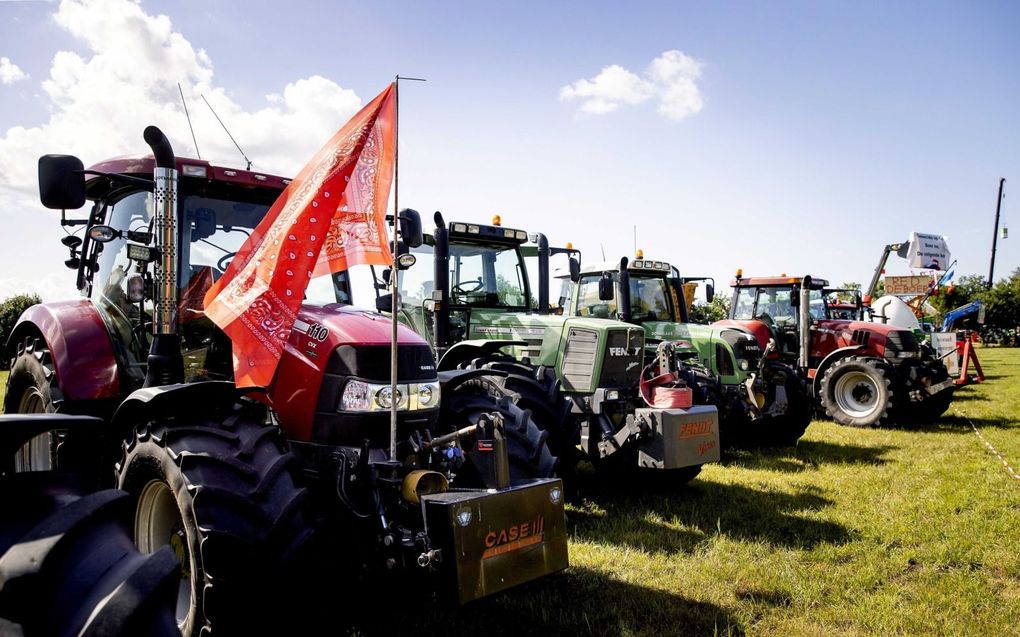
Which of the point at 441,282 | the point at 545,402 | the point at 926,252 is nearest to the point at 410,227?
the point at 545,402

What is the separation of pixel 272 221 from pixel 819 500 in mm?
5179

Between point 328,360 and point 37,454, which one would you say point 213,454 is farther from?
point 37,454

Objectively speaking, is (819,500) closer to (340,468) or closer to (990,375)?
(340,468)

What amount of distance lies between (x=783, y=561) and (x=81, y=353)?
4447mm

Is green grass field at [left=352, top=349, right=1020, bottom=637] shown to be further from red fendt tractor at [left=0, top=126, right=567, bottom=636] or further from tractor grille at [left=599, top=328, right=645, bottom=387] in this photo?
tractor grille at [left=599, top=328, right=645, bottom=387]

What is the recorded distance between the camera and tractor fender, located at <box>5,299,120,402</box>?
3.77 metres

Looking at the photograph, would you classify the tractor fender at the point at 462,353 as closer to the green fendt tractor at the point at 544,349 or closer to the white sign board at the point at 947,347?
the green fendt tractor at the point at 544,349

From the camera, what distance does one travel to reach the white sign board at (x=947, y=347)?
14.2 meters

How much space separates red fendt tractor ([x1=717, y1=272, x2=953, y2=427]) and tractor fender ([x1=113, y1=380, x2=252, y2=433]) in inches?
326

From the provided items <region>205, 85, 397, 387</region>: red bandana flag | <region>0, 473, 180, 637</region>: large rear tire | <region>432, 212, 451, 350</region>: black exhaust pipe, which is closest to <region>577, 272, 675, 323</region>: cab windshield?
<region>432, 212, 451, 350</region>: black exhaust pipe

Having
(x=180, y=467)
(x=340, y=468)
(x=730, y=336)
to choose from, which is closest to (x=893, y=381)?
(x=730, y=336)

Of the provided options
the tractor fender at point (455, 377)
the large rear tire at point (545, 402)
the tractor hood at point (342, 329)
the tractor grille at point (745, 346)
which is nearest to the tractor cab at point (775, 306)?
the tractor grille at point (745, 346)

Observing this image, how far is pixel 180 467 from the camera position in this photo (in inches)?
103

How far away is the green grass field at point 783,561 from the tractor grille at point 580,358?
1.02 meters
